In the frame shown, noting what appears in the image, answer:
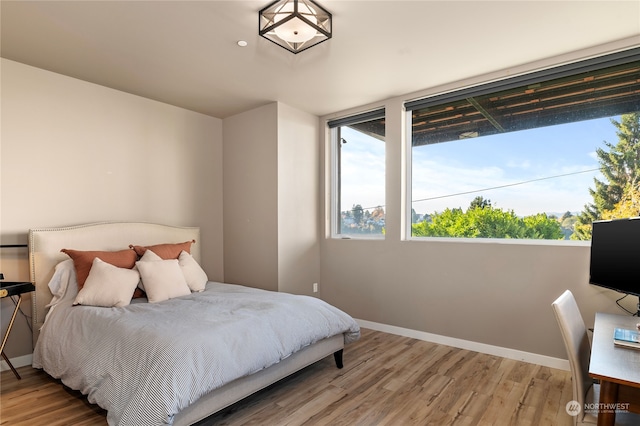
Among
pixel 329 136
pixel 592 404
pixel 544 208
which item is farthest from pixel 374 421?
pixel 329 136

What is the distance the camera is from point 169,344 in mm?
1927

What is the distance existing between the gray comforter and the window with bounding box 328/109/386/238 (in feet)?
5.26

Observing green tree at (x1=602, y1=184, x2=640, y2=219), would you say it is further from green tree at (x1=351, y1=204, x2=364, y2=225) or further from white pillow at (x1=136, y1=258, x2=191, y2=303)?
white pillow at (x1=136, y1=258, x2=191, y2=303)

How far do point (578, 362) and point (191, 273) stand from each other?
294 centimetres

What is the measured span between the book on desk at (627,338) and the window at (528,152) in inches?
54.1

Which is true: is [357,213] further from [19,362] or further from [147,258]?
[19,362]

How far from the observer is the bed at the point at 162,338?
6.04ft

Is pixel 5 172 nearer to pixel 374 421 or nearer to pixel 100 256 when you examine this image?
pixel 100 256

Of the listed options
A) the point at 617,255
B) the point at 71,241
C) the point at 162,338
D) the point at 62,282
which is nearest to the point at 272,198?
the point at 71,241

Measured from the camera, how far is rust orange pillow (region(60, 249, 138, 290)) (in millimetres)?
2926

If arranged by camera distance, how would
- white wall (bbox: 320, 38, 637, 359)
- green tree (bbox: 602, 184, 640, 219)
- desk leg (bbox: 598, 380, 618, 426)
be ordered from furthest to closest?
white wall (bbox: 320, 38, 637, 359), green tree (bbox: 602, 184, 640, 219), desk leg (bbox: 598, 380, 618, 426)

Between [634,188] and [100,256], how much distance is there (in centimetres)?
436

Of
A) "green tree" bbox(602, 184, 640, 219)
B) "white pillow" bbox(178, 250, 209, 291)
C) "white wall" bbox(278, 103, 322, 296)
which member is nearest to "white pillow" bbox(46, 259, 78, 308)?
"white pillow" bbox(178, 250, 209, 291)

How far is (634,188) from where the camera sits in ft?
8.87
